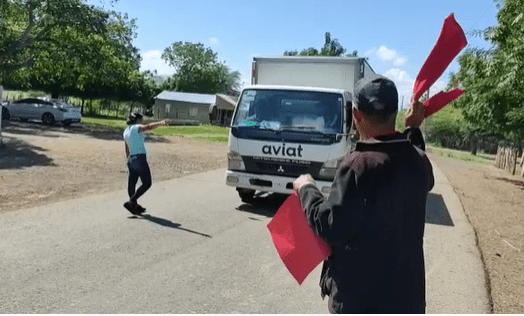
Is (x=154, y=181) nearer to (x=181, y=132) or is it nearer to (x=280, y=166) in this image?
(x=280, y=166)

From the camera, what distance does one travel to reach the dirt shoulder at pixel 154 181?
7.19 m

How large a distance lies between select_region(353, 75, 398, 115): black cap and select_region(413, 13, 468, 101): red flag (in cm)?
16

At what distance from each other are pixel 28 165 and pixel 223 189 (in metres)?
5.58

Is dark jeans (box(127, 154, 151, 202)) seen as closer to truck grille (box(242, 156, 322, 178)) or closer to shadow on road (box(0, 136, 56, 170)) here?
truck grille (box(242, 156, 322, 178))

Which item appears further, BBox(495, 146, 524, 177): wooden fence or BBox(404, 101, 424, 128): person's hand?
BBox(495, 146, 524, 177): wooden fence

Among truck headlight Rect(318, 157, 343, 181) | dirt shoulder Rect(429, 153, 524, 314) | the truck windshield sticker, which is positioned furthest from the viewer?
the truck windshield sticker

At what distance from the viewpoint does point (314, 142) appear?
29.7ft

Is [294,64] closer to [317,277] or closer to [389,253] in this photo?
[317,277]

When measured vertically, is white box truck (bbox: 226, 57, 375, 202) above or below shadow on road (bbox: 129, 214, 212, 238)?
above

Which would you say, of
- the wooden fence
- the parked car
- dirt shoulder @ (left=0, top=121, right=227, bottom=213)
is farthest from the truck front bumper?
the parked car

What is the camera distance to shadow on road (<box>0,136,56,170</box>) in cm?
1400

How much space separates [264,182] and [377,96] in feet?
23.4

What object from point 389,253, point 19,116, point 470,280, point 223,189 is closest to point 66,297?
point 389,253

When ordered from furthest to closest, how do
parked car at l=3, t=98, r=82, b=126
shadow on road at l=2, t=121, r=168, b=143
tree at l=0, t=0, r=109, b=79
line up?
parked car at l=3, t=98, r=82, b=126, tree at l=0, t=0, r=109, b=79, shadow on road at l=2, t=121, r=168, b=143
